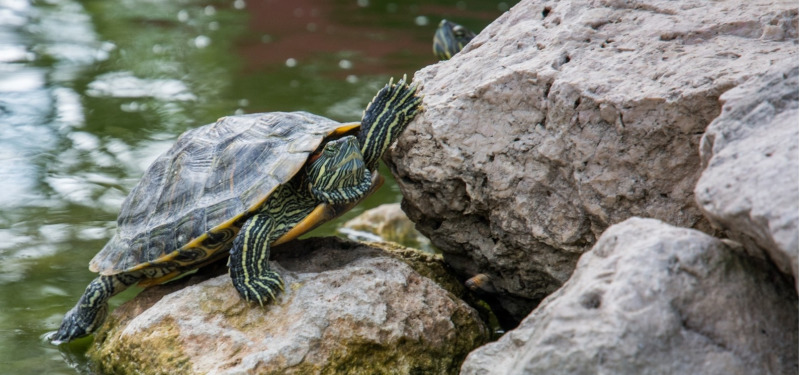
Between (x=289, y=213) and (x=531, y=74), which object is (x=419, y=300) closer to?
(x=289, y=213)

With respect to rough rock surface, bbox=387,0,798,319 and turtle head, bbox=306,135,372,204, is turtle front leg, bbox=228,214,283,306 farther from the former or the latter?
rough rock surface, bbox=387,0,798,319

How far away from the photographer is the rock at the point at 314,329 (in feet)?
8.91

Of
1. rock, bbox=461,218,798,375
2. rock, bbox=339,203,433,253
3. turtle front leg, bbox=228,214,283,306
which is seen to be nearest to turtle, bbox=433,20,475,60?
rock, bbox=339,203,433,253

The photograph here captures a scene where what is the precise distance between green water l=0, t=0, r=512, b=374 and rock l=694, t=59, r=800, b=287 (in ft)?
7.95

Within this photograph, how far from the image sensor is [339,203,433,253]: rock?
466cm

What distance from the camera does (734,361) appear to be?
1883 millimetres

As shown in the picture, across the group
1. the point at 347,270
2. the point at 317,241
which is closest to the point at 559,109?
the point at 347,270

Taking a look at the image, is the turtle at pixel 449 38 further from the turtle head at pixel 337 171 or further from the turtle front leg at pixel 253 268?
the turtle front leg at pixel 253 268

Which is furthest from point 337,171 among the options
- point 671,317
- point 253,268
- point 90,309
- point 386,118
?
point 671,317

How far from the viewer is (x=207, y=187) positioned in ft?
10.4

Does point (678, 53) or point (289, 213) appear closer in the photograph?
point (678, 53)

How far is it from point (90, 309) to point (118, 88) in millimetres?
4086

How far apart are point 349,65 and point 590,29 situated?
5187mm

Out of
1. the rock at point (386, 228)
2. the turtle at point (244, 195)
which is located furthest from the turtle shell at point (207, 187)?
the rock at point (386, 228)
